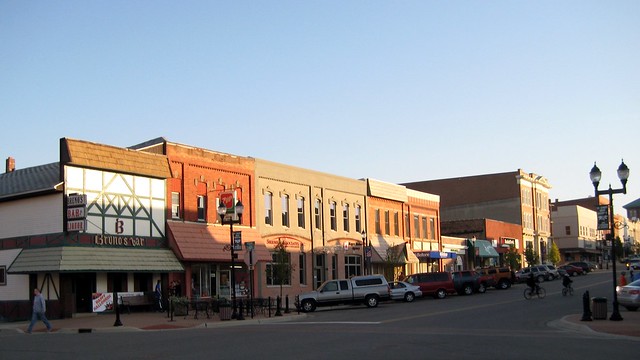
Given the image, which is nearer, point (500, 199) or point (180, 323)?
point (180, 323)

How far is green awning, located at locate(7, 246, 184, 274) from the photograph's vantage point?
33.9 m

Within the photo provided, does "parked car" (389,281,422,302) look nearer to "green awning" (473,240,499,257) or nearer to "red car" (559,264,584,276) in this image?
"green awning" (473,240,499,257)

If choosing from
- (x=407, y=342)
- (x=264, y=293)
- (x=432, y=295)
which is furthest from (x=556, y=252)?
(x=407, y=342)

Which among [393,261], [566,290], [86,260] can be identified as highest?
[86,260]

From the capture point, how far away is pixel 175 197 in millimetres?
41125

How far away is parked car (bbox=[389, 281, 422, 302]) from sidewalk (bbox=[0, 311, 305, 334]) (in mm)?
12731

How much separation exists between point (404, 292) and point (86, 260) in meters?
20.7

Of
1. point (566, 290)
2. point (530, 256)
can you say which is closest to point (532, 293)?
point (566, 290)

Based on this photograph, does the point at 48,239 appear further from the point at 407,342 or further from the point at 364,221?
the point at 364,221

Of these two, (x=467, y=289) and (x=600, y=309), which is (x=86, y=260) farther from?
(x=467, y=289)

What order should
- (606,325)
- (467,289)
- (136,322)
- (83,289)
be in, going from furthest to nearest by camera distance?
(467,289) → (83,289) → (136,322) → (606,325)

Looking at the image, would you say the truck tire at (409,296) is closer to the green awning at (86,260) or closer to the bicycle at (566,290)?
the bicycle at (566,290)

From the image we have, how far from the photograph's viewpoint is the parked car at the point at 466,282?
53.2 m

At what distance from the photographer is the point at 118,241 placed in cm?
3691
